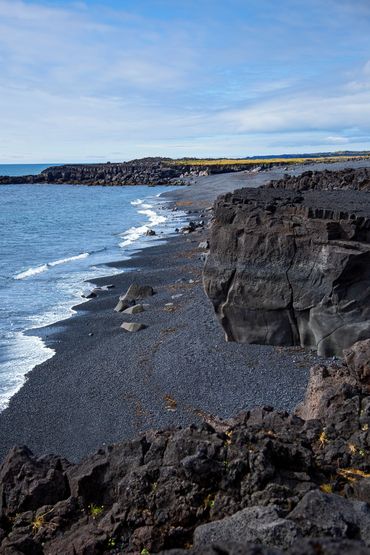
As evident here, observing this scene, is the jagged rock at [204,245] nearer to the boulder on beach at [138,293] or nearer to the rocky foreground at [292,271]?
the boulder on beach at [138,293]

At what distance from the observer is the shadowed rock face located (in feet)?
52.5

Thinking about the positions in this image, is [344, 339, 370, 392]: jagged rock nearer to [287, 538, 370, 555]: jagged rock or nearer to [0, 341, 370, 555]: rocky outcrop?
[0, 341, 370, 555]: rocky outcrop

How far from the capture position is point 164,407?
1499cm

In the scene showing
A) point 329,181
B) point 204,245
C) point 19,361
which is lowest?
point 19,361

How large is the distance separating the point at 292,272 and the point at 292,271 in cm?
3

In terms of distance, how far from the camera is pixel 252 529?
614 centimetres

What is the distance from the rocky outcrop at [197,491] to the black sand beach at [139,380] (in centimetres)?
493

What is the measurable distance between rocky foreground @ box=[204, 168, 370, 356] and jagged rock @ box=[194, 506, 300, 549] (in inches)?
393

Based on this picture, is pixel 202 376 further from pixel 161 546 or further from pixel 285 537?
pixel 285 537

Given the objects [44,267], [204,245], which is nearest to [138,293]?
[204,245]

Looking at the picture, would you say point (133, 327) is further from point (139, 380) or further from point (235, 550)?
point (235, 550)

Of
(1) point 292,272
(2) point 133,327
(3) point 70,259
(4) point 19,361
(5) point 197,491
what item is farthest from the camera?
(3) point 70,259

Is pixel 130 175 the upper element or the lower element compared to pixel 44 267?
upper

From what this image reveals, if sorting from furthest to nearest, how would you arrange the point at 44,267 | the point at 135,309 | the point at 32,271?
the point at 44,267 < the point at 32,271 < the point at 135,309
